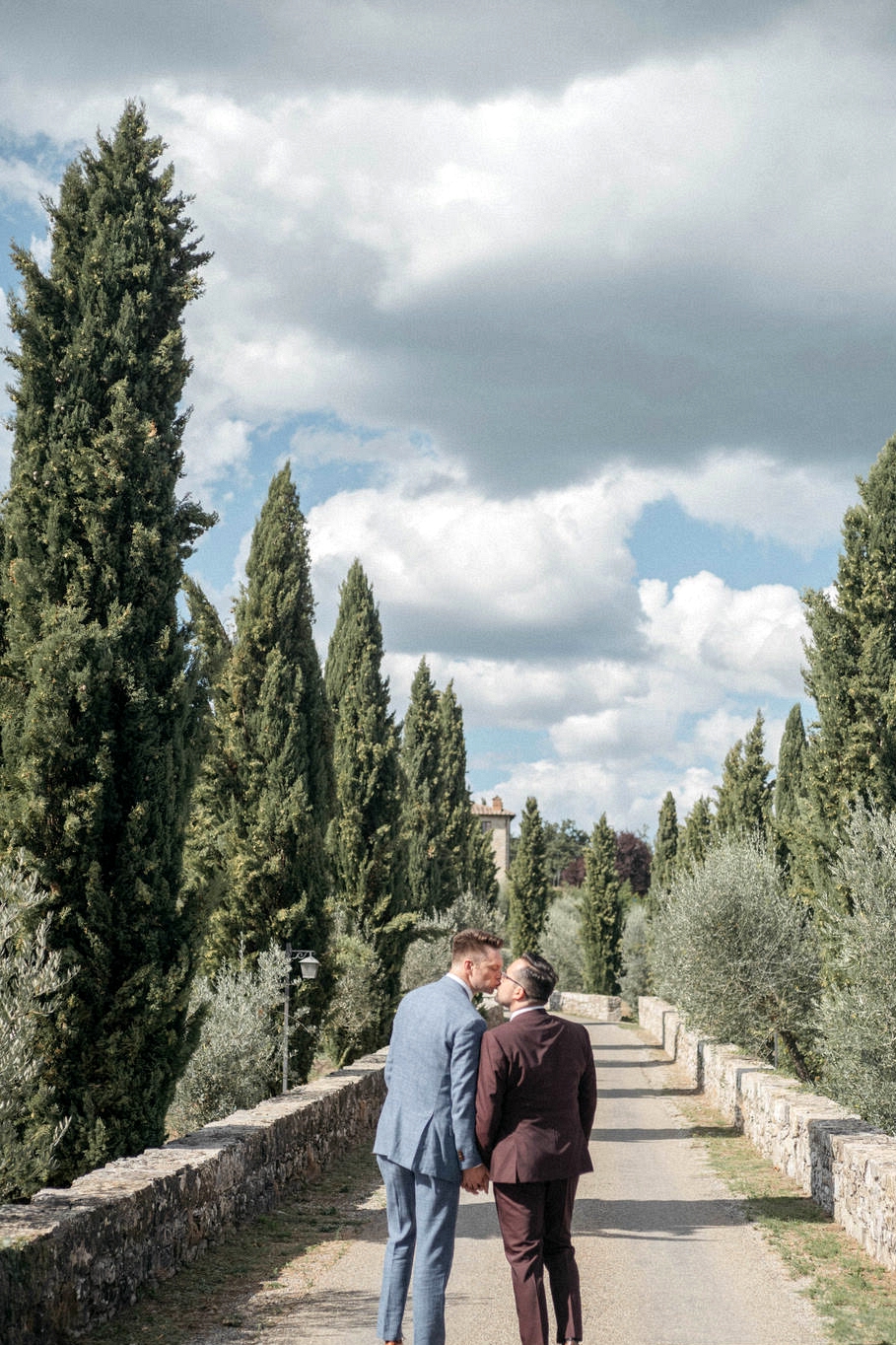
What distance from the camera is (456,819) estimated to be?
122 ft

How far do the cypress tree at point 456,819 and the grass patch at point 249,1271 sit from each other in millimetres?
24718

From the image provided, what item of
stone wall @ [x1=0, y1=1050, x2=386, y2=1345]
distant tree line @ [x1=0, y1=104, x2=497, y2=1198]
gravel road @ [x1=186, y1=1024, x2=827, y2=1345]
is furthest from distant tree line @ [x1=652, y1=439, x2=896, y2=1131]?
distant tree line @ [x1=0, y1=104, x2=497, y2=1198]

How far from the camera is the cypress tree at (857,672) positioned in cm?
1844

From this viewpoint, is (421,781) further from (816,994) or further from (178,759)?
(178,759)

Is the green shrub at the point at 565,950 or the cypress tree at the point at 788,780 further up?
the cypress tree at the point at 788,780

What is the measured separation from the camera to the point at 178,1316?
22.4 ft

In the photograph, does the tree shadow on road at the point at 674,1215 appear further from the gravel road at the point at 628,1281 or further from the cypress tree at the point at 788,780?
the cypress tree at the point at 788,780

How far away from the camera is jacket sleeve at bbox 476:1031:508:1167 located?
229 inches

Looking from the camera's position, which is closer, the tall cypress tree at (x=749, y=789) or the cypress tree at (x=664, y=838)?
the tall cypress tree at (x=749, y=789)

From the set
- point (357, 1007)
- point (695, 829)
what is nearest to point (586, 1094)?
point (357, 1007)

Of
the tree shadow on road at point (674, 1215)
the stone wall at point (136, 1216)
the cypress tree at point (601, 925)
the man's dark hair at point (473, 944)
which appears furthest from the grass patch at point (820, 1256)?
the cypress tree at point (601, 925)

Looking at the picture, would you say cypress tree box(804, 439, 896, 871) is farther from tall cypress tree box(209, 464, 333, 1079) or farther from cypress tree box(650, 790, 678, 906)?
cypress tree box(650, 790, 678, 906)

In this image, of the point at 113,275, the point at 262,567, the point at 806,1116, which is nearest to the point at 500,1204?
the point at 806,1116

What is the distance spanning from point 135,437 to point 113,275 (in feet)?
5.56
